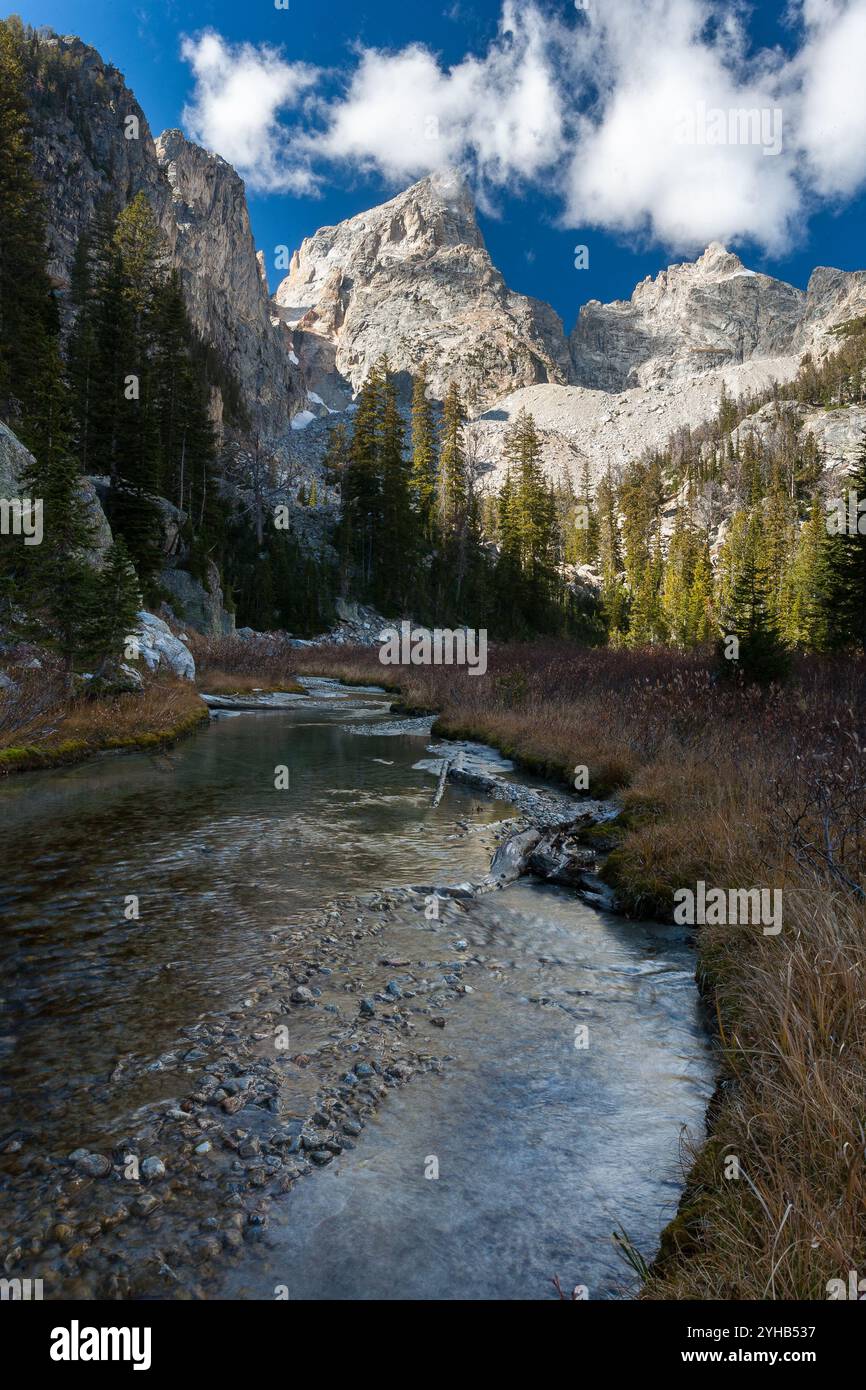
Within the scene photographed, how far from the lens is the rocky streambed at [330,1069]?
3.12 m

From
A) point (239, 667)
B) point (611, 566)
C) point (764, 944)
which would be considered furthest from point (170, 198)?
point (764, 944)

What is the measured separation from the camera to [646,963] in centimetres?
639

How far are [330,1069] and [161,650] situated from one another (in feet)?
74.4

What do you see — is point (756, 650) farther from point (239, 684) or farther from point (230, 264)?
point (230, 264)

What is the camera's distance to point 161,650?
975 inches

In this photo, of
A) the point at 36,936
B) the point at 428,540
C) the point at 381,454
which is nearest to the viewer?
the point at 36,936

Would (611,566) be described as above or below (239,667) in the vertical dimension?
above

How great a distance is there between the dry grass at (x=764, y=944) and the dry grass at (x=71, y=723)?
10019mm

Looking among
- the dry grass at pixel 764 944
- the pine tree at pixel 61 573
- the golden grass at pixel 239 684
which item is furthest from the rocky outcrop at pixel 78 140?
the dry grass at pixel 764 944

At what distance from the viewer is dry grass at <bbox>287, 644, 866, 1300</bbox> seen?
2.59m

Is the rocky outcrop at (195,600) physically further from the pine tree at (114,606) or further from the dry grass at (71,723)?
the pine tree at (114,606)

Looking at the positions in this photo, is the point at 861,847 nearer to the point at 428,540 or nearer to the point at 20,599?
the point at 20,599
